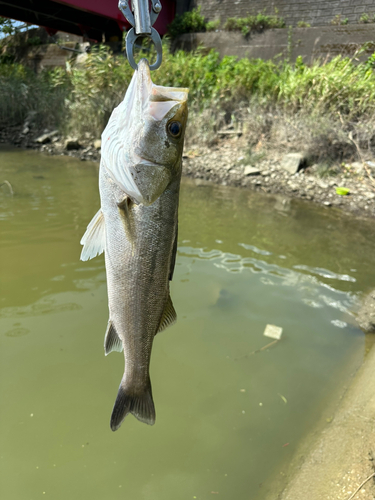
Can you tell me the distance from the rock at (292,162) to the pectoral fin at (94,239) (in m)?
8.55

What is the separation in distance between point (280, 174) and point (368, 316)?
6177 mm

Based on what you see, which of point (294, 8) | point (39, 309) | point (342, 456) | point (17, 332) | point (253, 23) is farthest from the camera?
point (253, 23)

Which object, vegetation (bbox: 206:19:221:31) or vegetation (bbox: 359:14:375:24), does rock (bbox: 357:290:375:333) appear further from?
vegetation (bbox: 206:19:221:31)

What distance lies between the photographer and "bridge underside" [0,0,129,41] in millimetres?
15337

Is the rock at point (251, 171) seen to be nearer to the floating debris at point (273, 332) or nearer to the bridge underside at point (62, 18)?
the floating debris at point (273, 332)

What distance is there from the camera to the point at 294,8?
13.4 metres

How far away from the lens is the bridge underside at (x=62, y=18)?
15.3m

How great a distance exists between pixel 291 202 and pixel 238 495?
277 inches

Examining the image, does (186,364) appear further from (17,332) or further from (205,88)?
(205,88)

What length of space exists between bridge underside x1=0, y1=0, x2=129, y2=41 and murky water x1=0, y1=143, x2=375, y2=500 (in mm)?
13666

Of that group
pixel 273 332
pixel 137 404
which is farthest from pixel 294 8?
pixel 137 404

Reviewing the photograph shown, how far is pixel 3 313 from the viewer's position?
391 cm

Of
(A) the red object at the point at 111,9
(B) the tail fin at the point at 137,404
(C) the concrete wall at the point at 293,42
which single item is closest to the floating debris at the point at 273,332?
(B) the tail fin at the point at 137,404

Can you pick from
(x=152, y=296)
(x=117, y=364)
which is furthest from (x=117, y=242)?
(x=117, y=364)
